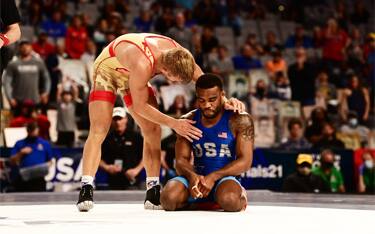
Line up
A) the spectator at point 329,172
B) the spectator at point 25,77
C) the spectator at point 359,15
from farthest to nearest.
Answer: the spectator at point 359,15 → the spectator at point 25,77 → the spectator at point 329,172

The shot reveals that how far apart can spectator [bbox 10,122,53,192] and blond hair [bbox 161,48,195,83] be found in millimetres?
3341

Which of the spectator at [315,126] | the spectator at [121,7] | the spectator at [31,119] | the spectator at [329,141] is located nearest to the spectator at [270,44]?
the spectator at [121,7]

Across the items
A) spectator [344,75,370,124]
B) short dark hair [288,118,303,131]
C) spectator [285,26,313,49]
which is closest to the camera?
short dark hair [288,118,303,131]

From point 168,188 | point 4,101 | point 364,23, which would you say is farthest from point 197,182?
point 364,23

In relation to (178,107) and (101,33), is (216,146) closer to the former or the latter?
(178,107)

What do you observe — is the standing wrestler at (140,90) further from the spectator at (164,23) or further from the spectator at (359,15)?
the spectator at (359,15)

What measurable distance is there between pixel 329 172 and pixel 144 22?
4.66 metres

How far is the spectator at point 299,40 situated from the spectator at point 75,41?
11.5ft

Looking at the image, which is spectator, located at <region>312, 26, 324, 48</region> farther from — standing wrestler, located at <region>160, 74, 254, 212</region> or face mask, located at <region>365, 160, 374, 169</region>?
standing wrestler, located at <region>160, 74, 254, 212</region>

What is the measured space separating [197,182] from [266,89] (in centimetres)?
619

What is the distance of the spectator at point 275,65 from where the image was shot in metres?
11.4

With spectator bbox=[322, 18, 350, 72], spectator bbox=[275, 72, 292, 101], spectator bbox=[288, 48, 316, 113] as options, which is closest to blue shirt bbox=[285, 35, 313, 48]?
spectator bbox=[322, 18, 350, 72]

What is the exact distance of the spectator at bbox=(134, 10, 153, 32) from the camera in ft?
39.6

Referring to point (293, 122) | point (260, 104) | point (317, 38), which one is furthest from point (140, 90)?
point (317, 38)
